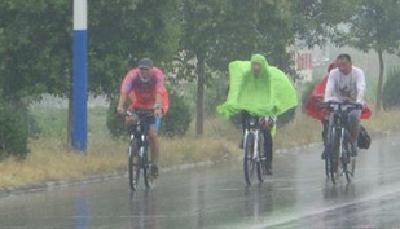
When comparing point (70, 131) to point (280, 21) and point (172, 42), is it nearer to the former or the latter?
point (172, 42)

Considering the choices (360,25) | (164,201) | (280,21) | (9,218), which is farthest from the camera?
(360,25)

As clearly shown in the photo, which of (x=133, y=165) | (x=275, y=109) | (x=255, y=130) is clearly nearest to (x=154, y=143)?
(x=133, y=165)

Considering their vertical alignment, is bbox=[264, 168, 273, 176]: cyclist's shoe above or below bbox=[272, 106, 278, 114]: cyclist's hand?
below

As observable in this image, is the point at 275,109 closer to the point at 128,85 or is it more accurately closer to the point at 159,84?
the point at 159,84

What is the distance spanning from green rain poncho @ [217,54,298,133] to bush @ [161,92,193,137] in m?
7.33

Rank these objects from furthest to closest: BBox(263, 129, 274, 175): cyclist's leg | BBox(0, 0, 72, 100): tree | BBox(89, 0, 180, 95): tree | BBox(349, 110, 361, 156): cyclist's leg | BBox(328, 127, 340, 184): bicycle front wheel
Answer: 1. BBox(89, 0, 180, 95): tree
2. BBox(0, 0, 72, 100): tree
3. BBox(263, 129, 274, 175): cyclist's leg
4. BBox(349, 110, 361, 156): cyclist's leg
5. BBox(328, 127, 340, 184): bicycle front wheel

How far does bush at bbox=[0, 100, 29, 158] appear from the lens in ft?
65.8

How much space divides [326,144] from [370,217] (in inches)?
198

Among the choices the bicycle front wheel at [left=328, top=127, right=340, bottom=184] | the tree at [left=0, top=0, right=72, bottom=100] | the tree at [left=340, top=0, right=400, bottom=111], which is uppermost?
the tree at [left=340, top=0, right=400, bottom=111]

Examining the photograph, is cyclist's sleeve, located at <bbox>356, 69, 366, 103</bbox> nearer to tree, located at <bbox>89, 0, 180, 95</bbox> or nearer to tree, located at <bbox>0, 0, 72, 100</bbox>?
tree, located at <bbox>89, 0, 180, 95</bbox>

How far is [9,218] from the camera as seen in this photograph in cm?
1468

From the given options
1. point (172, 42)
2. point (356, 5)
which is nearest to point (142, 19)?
point (172, 42)

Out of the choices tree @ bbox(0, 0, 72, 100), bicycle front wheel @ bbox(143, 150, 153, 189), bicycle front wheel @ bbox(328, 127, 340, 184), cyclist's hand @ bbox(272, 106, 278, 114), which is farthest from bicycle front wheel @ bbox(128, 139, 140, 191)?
tree @ bbox(0, 0, 72, 100)

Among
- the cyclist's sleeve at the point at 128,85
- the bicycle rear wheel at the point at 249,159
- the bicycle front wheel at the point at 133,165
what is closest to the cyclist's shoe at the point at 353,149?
the bicycle rear wheel at the point at 249,159
